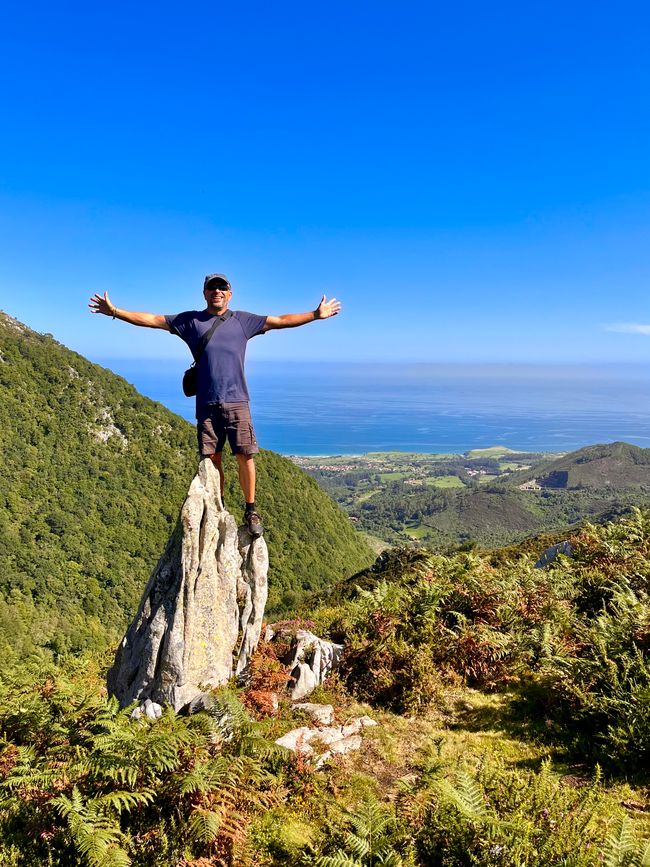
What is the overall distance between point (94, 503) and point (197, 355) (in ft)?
302

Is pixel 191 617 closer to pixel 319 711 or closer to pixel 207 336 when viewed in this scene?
pixel 319 711

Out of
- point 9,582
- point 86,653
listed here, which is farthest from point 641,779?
point 9,582

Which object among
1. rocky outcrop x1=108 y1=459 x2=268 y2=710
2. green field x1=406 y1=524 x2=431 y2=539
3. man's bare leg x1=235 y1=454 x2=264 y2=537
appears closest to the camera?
rocky outcrop x1=108 y1=459 x2=268 y2=710

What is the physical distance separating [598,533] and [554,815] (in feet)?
29.3

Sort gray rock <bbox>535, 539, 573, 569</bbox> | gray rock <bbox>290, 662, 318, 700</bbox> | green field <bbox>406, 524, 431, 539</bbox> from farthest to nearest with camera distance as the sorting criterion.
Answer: green field <bbox>406, 524, 431, 539</bbox>, gray rock <bbox>535, 539, 573, 569</bbox>, gray rock <bbox>290, 662, 318, 700</bbox>

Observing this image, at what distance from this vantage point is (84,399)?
105 meters

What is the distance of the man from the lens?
6.30 m

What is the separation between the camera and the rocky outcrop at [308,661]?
271 inches

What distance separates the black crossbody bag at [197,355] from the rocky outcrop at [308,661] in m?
4.39

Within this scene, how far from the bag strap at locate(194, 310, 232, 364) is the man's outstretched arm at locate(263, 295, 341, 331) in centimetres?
60

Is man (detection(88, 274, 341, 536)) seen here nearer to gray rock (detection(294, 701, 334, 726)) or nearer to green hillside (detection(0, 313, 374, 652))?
gray rock (detection(294, 701, 334, 726))

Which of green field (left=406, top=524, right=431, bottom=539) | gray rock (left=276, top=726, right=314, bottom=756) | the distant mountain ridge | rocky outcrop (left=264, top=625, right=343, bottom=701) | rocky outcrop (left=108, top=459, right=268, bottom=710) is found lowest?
green field (left=406, top=524, right=431, bottom=539)

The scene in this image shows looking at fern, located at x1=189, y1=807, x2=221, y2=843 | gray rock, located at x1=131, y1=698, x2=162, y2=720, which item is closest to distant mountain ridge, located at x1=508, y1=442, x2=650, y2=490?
gray rock, located at x1=131, y1=698, x2=162, y2=720

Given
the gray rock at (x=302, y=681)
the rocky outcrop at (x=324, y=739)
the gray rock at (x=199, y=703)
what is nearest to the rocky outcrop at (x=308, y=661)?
the gray rock at (x=302, y=681)
